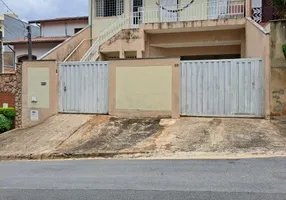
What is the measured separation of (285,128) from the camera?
1168 centimetres

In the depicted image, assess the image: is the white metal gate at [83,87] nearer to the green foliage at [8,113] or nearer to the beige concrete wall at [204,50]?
the green foliage at [8,113]

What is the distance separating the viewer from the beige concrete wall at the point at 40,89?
598 inches

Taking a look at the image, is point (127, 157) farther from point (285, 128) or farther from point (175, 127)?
point (285, 128)

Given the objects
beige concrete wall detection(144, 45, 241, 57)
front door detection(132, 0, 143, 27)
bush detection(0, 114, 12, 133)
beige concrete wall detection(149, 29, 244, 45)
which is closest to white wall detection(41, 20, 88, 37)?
front door detection(132, 0, 143, 27)

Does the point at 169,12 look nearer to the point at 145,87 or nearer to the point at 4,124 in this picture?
the point at 145,87

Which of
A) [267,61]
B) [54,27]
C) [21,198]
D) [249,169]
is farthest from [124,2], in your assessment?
[21,198]

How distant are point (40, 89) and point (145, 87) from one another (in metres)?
4.64

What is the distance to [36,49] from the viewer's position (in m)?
26.0

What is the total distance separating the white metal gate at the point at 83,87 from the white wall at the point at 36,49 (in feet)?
35.8

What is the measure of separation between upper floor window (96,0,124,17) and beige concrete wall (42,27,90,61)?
1426mm

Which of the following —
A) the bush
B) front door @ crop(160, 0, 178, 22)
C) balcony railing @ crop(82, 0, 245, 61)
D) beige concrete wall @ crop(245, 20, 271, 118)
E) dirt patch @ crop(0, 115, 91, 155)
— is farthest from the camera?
front door @ crop(160, 0, 178, 22)

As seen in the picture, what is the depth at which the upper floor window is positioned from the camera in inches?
863

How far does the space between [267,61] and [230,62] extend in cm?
136

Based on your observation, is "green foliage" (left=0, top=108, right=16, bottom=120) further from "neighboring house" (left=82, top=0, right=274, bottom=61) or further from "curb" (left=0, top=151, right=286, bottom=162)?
"neighboring house" (left=82, top=0, right=274, bottom=61)
